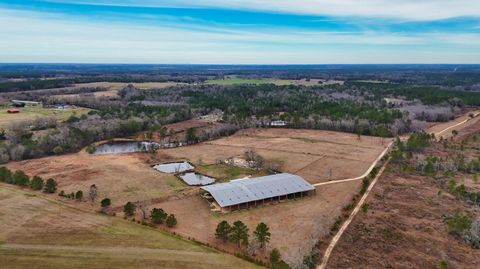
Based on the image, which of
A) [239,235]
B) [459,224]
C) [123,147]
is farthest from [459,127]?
[239,235]

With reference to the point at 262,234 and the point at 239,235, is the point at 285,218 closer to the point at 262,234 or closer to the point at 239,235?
the point at 262,234

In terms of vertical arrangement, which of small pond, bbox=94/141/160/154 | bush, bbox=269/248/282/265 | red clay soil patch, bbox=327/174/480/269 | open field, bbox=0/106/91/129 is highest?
open field, bbox=0/106/91/129

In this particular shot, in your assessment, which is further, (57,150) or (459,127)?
(459,127)

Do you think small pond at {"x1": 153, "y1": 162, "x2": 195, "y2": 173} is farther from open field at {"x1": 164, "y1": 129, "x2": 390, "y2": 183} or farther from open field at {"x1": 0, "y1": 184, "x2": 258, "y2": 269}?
open field at {"x1": 0, "y1": 184, "x2": 258, "y2": 269}

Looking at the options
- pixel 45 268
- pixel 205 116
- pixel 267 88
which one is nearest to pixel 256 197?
pixel 45 268

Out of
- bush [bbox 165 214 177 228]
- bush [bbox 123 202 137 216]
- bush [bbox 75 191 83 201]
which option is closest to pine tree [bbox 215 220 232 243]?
bush [bbox 165 214 177 228]

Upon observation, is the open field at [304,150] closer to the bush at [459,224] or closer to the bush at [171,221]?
the bush at [459,224]

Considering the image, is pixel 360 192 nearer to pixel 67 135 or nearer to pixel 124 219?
pixel 124 219
